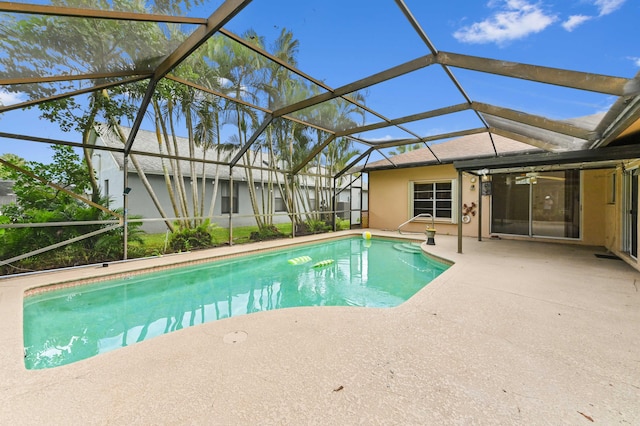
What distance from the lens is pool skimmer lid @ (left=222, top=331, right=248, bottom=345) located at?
239 centimetres

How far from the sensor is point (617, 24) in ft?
8.77

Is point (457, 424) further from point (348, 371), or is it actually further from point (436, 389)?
point (348, 371)

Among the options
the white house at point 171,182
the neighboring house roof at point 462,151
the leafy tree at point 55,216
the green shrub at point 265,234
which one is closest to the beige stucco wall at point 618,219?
the neighboring house roof at point 462,151

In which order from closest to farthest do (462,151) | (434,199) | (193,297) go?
(193,297) → (462,151) → (434,199)

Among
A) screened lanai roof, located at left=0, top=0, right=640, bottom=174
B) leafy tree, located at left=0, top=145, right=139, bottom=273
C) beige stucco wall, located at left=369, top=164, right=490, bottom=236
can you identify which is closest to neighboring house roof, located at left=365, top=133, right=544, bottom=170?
beige stucco wall, located at left=369, top=164, right=490, bottom=236

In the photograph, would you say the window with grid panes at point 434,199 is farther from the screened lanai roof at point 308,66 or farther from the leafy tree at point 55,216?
the leafy tree at point 55,216

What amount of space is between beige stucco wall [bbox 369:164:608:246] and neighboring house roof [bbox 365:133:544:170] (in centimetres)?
48

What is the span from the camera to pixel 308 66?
505 centimetres

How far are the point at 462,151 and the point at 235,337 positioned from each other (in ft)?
33.8

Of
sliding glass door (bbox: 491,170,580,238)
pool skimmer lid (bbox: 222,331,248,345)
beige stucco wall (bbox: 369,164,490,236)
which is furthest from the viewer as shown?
beige stucco wall (bbox: 369,164,490,236)

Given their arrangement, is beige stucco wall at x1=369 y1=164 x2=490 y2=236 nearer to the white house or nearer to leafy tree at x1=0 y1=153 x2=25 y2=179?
the white house

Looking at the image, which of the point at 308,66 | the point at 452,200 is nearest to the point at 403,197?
the point at 452,200

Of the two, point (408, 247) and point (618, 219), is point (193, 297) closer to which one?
point (408, 247)

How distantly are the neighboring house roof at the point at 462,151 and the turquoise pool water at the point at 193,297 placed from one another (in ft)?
15.2
